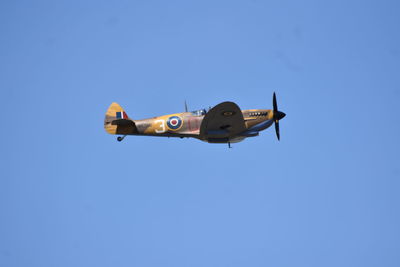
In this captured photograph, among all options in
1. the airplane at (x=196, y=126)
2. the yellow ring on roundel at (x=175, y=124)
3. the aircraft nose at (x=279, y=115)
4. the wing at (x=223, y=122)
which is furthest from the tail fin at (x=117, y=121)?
the aircraft nose at (x=279, y=115)

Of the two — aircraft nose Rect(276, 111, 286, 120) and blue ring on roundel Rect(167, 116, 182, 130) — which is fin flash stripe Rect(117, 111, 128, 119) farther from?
aircraft nose Rect(276, 111, 286, 120)

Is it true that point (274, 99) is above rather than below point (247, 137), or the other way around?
above

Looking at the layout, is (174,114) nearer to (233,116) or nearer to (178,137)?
(178,137)

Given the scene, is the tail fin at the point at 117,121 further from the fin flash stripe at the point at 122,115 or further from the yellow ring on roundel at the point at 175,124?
the yellow ring on roundel at the point at 175,124

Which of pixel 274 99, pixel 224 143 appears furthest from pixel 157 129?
pixel 274 99

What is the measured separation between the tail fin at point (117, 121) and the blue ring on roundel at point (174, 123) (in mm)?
1734

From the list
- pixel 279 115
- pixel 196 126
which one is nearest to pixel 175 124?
pixel 196 126

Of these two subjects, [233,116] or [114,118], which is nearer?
[233,116]

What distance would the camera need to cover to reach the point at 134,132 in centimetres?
2589

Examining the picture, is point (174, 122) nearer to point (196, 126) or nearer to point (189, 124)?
point (189, 124)

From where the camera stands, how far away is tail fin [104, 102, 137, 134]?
84.2 ft

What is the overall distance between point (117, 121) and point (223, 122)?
514 cm

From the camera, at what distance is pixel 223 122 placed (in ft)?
81.5

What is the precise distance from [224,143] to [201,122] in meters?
1.86
